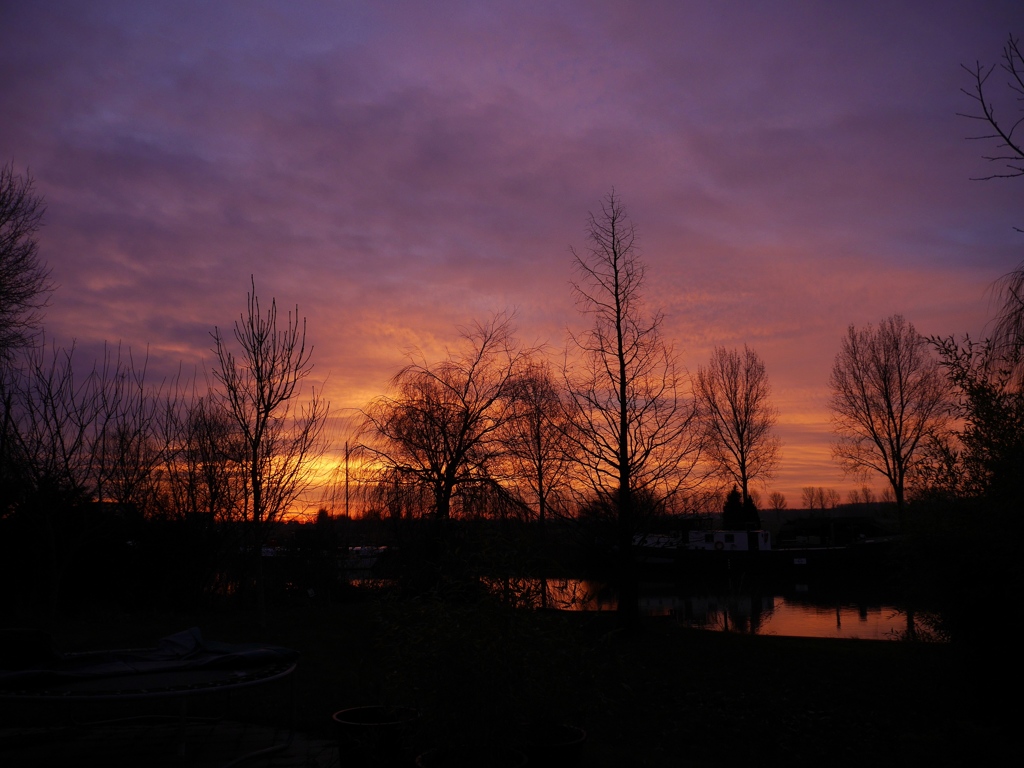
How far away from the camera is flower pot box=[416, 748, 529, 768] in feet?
12.0

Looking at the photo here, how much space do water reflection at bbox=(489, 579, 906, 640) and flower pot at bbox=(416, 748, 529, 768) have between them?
304 inches

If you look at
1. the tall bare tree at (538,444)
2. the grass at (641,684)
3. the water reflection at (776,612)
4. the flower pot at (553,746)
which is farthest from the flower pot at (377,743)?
the tall bare tree at (538,444)

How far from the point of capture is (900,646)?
10.2 meters

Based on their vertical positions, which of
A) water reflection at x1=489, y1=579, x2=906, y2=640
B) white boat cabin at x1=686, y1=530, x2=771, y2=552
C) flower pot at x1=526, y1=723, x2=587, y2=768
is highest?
flower pot at x1=526, y1=723, x2=587, y2=768

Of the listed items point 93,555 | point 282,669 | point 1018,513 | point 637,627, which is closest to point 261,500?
point 93,555

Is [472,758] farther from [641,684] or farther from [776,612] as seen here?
[776,612]

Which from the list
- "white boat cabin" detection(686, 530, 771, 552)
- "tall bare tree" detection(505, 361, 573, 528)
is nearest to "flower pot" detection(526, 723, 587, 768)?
"tall bare tree" detection(505, 361, 573, 528)

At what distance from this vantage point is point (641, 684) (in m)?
8.64

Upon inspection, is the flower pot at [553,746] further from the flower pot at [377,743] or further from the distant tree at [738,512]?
the distant tree at [738,512]

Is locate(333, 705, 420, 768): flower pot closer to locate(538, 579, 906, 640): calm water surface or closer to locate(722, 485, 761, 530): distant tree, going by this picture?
locate(538, 579, 906, 640): calm water surface

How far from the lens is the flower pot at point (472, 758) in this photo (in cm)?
365

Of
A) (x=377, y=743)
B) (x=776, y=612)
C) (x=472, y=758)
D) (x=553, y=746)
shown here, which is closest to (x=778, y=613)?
(x=776, y=612)

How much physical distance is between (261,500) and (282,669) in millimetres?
7355

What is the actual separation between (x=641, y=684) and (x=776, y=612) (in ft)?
49.3
